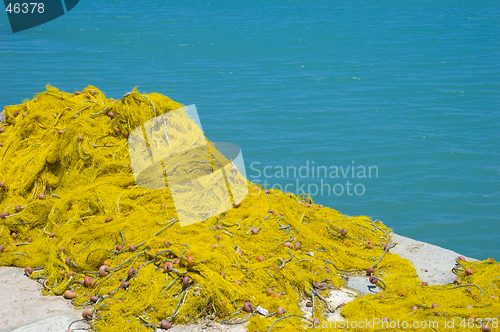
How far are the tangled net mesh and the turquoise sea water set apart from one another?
4.21m

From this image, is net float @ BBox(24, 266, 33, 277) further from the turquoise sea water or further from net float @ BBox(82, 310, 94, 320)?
the turquoise sea water

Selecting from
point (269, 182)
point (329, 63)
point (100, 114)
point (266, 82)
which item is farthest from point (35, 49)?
point (100, 114)

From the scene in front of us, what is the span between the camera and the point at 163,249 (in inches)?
175

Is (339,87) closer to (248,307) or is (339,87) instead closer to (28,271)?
(248,307)

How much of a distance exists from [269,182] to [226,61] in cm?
1168

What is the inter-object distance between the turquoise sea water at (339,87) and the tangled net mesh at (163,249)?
13.8 feet

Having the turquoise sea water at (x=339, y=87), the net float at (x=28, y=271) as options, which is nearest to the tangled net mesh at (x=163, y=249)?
the net float at (x=28, y=271)

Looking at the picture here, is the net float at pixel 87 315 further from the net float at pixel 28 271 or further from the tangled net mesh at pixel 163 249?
the net float at pixel 28 271

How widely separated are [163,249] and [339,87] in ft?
46.7

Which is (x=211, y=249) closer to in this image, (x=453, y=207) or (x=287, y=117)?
(x=453, y=207)

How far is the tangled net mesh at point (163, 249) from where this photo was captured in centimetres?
408

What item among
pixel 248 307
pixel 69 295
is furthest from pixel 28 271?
pixel 248 307

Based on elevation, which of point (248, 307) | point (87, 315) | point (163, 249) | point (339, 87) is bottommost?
point (339, 87)

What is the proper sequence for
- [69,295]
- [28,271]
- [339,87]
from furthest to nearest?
[339,87], [28,271], [69,295]
